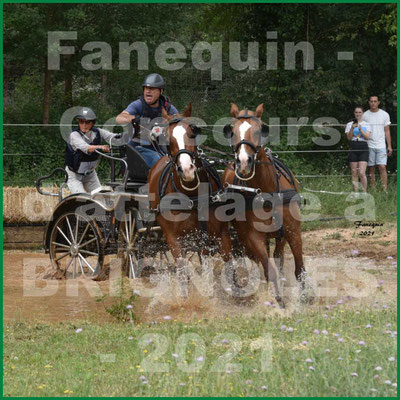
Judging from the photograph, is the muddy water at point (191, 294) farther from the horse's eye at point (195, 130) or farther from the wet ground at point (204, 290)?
the horse's eye at point (195, 130)

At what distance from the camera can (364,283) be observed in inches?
381

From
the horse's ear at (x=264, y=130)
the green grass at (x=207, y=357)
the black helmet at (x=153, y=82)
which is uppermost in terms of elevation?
the black helmet at (x=153, y=82)

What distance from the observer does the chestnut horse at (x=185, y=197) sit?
8523mm

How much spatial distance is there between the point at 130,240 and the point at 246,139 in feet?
8.41

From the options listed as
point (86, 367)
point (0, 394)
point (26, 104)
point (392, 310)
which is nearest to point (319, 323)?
point (392, 310)

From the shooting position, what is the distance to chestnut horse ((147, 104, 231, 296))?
852 cm

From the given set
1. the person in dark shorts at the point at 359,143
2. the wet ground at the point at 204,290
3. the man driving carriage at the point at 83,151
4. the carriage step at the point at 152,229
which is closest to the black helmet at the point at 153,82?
the man driving carriage at the point at 83,151

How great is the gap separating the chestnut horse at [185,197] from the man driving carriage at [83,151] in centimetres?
173

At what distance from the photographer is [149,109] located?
9.86 m

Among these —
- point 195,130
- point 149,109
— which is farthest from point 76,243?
point 195,130

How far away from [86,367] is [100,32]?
44.6 feet

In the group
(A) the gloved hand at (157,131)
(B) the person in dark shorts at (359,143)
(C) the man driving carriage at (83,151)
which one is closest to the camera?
(A) the gloved hand at (157,131)

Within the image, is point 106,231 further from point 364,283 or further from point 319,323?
point 319,323

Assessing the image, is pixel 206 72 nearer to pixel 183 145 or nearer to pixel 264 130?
pixel 183 145
